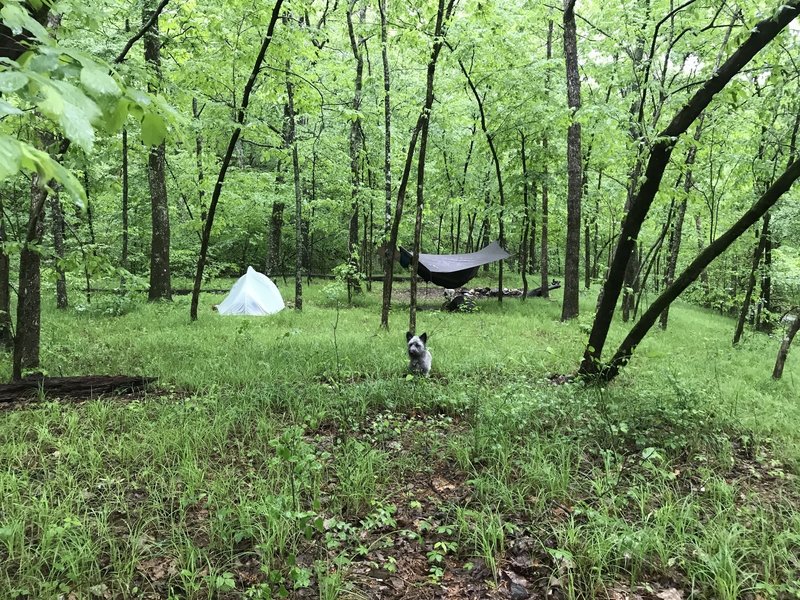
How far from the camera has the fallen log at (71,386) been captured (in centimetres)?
389

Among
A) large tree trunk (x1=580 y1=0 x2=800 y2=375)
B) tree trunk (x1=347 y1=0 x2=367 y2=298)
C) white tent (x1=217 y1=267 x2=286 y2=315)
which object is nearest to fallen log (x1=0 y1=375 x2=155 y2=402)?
large tree trunk (x1=580 y1=0 x2=800 y2=375)

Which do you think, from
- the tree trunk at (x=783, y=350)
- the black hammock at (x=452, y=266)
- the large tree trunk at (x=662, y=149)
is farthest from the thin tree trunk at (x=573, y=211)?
the large tree trunk at (x=662, y=149)

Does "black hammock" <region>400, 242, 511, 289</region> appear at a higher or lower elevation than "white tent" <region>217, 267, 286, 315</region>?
higher

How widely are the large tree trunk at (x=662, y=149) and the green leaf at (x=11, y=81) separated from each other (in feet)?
13.0

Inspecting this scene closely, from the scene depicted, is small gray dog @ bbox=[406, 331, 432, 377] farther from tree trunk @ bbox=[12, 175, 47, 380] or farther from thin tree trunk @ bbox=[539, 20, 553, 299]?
thin tree trunk @ bbox=[539, 20, 553, 299]

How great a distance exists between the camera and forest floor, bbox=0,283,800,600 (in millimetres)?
2051

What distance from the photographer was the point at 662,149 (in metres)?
3.83

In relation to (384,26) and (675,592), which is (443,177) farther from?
(675,592)

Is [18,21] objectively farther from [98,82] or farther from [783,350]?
[783,350]

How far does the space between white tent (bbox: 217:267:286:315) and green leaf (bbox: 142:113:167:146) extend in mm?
7576

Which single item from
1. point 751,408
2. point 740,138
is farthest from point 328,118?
point 751,408

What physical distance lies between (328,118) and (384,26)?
19.6 ft

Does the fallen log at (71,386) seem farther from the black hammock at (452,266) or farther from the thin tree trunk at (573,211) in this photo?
the thin tree trunk at (573,211)

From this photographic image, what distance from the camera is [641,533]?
2178mm
